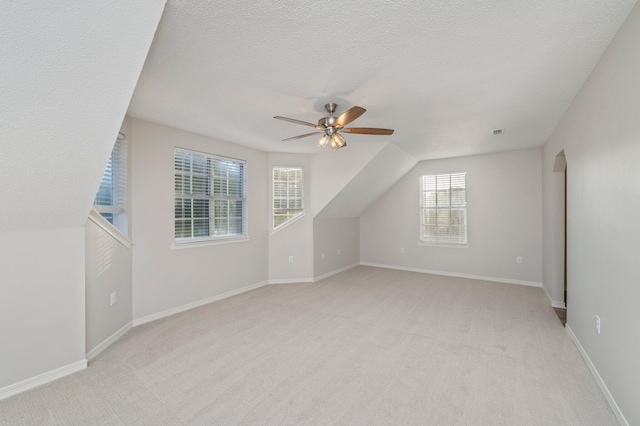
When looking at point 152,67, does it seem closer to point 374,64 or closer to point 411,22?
point 374,64

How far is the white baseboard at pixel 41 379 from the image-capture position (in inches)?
79.1

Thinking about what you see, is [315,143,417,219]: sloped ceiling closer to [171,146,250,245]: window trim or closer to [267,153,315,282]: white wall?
[267,153,315,282]: white wall

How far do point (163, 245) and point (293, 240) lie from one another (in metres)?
2.28

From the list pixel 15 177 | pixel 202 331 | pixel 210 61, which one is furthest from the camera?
pixel 202 331

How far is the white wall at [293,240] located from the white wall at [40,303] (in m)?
3.00

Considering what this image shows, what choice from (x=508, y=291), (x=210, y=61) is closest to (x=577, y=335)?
(x=508, y=291)

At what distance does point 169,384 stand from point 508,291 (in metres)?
5.04

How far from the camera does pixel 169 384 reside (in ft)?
7.00

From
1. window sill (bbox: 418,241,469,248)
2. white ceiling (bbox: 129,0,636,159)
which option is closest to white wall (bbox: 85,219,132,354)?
white ceiling (bbox: 129,0,636,159)

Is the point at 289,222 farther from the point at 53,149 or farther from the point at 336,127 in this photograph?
the point at 53,149

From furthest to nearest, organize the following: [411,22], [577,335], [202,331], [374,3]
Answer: [202,331] → [577,335] → [411,22] → [374,3]

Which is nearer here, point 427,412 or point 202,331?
point 427,412

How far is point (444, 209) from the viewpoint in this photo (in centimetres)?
585

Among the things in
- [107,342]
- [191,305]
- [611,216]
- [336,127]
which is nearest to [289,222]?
[191,305]
